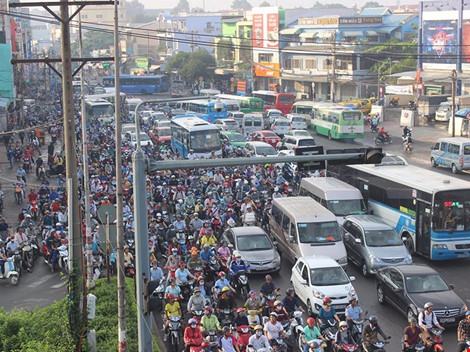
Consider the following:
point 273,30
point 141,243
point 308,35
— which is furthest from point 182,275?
point 273,30

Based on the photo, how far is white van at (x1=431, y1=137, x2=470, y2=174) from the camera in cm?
3569

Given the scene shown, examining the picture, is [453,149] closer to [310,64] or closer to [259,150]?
[259,150]

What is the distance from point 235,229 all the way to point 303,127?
1272 inches

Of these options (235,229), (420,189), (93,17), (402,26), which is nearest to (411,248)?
(420,189)

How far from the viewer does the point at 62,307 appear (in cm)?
1359

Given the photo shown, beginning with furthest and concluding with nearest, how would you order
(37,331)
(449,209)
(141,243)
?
1. (449,209)
2. (37,331)
3. (141,243)

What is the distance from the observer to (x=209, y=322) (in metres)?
14.7

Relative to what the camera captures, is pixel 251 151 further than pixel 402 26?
No

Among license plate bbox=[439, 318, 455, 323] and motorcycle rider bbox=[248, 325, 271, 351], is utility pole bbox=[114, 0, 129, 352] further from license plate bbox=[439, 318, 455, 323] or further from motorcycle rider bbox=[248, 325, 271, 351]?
license plate bbox=[439, 318, 455, 323]

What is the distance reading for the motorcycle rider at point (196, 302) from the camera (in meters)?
15.9

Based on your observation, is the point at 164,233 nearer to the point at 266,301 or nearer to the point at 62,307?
the point at 266,301

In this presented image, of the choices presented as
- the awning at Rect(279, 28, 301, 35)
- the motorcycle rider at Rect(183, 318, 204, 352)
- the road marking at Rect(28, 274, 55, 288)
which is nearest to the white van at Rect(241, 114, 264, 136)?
the road marking at Rect(28, 274, 55, 288)

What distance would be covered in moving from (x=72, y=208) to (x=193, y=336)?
11.0ft

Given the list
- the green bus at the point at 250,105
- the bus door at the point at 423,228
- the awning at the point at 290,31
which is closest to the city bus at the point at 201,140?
the bus door at the point at 423,228
